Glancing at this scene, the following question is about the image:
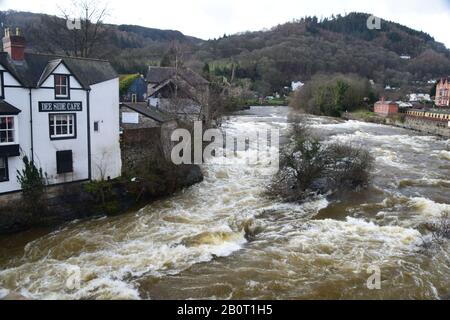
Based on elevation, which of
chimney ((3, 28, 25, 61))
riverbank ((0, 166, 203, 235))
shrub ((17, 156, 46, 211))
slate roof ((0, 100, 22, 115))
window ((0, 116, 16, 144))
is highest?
chimney ((3, 28, 25, 61))

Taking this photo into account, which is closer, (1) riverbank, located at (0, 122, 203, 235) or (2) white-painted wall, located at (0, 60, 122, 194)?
(1) riverbank, located at (0, 122, 203, 235)

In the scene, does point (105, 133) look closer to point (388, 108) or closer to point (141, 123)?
point (141, 123)

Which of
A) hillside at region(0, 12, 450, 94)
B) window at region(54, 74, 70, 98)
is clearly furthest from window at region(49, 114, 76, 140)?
hillside at region(0, 12, 450, 94)

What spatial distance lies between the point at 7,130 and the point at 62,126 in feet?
8.10

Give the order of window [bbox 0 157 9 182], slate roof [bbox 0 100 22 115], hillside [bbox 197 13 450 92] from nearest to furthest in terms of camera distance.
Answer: slate roof [bbox 0 100 22 115] → window [bbox 0 157 9 182] → hillside [bbox 197 13 450 92]

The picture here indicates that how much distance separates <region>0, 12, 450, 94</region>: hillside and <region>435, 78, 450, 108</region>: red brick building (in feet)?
73.0

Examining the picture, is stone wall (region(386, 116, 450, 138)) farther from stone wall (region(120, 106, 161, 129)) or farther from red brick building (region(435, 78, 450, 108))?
stone wall (region(120, 106, 161, 129))

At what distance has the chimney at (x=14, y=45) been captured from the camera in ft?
57.8

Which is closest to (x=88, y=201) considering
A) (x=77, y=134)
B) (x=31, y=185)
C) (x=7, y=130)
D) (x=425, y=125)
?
(x=31, y=185)

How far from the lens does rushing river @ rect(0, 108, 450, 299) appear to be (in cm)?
1202

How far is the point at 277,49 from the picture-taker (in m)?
134

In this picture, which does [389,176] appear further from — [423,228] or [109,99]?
[109,99]

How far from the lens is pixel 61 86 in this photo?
1831cm
